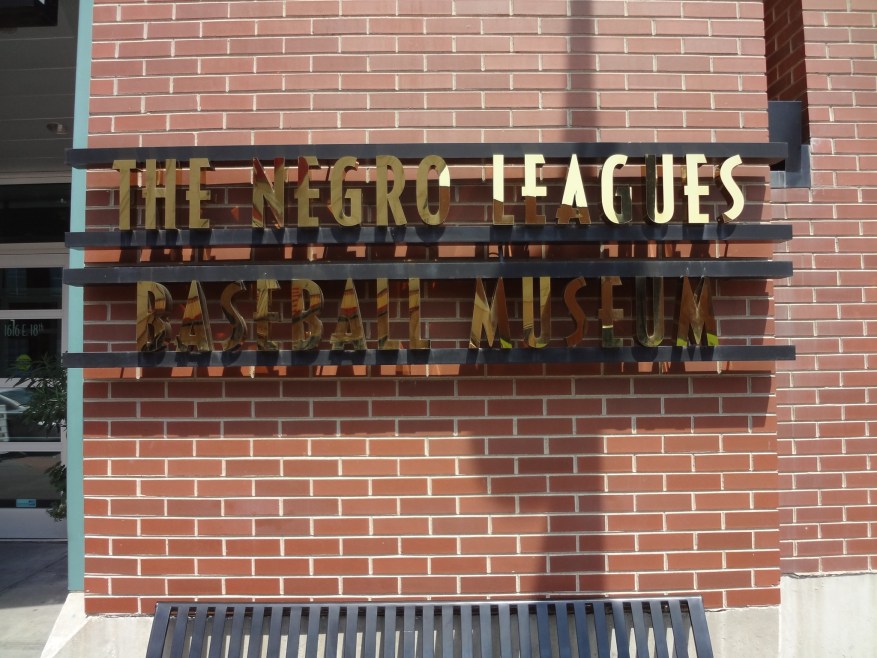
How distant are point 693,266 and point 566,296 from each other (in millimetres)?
564

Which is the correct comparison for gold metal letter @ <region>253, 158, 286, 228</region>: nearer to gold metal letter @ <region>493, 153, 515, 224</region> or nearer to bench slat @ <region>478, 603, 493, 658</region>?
gold metal letter @ <region>493, 153, 515, 224</region>

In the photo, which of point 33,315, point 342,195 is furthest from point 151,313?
point 33,315

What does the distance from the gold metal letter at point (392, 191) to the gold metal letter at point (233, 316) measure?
2.24 feet

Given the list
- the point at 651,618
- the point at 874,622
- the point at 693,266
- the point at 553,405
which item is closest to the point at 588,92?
the point at 693,266

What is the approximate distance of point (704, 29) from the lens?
3.11 meters

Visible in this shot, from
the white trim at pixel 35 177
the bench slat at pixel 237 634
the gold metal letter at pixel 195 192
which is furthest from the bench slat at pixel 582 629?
the white trim at pixel 35 177

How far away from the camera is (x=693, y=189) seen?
287 centimetres

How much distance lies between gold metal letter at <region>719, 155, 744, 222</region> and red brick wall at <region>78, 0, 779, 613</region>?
0.80 feet

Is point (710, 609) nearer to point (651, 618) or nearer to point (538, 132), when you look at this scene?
point (651, 618)

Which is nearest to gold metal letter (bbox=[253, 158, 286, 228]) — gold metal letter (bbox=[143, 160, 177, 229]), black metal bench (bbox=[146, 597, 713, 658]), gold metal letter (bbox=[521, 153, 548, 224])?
gold metal letter (bbox=[143, 160, 177, 229])

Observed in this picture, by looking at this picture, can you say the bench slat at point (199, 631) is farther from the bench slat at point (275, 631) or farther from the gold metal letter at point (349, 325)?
the gold metal letter at point (349, 325)

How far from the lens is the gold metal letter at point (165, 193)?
2.86 metres

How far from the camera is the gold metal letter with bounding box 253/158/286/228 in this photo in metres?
2.86

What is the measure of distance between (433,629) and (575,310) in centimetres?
151
